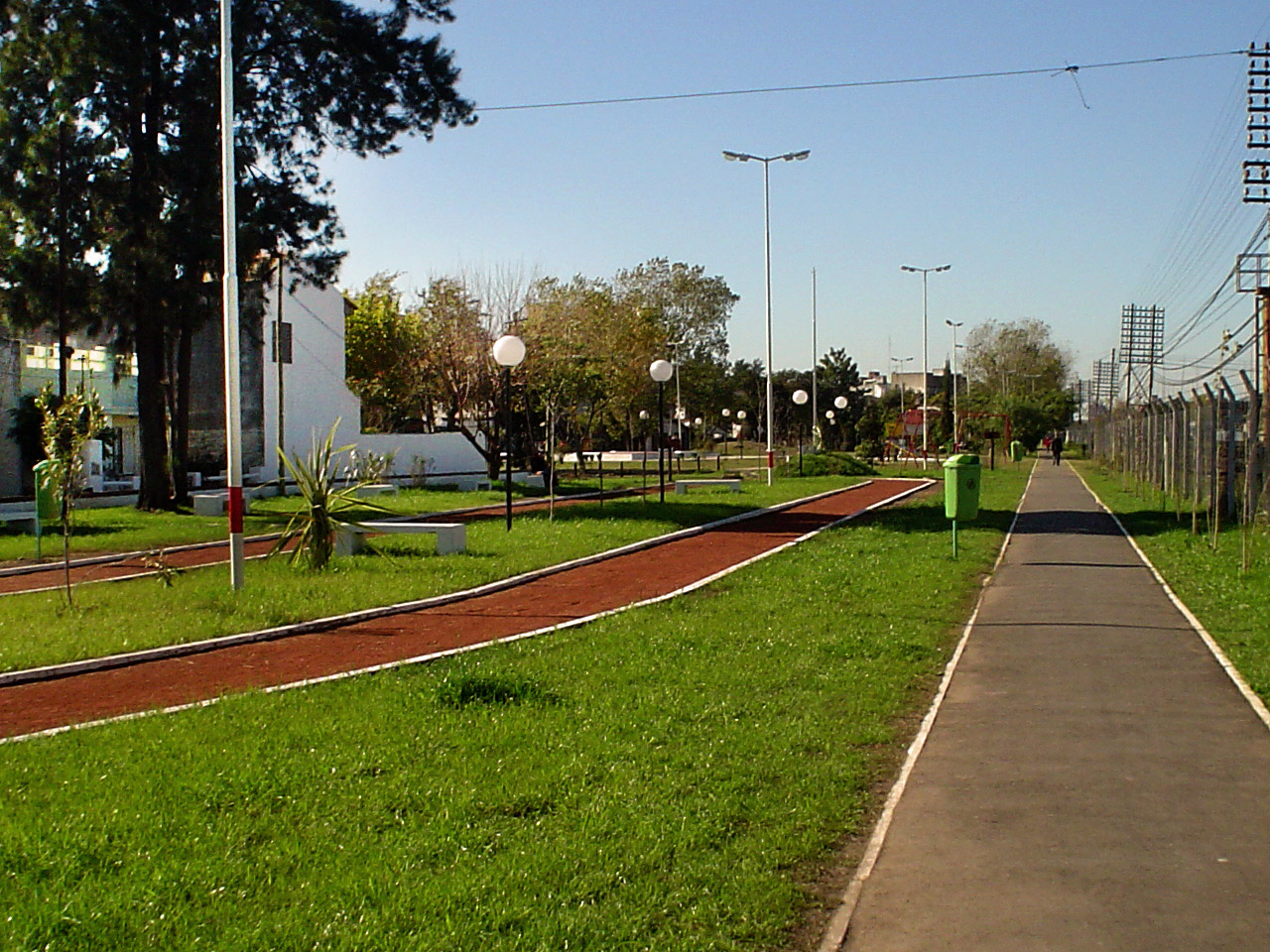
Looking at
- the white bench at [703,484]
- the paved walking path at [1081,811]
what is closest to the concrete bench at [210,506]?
the white bench at [703,484]

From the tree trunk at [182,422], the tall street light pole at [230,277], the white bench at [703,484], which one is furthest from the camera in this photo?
the white bench at [703,484]

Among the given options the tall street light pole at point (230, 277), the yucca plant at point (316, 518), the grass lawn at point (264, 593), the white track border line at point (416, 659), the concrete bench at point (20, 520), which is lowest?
the white track border line at point (416, 659)

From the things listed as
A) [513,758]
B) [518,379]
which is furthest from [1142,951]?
[518,379]

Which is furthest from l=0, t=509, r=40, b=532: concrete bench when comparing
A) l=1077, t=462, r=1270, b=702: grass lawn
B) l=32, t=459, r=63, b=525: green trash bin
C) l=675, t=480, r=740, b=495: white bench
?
l=1077, t=462, r=1270, b=702: grass lawn

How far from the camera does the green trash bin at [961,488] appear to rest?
1620 centimetres

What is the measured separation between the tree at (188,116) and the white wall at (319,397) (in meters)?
13.4

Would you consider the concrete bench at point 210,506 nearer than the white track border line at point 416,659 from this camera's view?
No

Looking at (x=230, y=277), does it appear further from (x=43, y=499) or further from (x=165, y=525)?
(x=165, y=525)

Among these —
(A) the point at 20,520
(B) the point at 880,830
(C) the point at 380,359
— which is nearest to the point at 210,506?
(A) the point at 20,520

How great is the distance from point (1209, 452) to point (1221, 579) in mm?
8310

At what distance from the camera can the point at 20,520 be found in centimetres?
2228

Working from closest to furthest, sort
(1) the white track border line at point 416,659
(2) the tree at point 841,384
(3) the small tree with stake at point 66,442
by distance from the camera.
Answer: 1. (1) the white track border line at point 416,659
2. (3) the small tree with stake at point 66,442
3. (2) the tree at point 841,384

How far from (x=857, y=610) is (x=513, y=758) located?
6.09 m

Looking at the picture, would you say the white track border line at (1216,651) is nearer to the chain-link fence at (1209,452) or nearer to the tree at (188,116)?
the chain-link fence at (1209,452)
